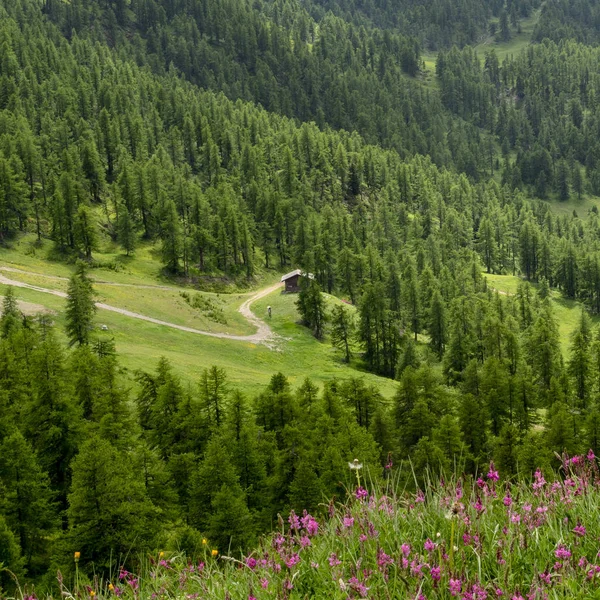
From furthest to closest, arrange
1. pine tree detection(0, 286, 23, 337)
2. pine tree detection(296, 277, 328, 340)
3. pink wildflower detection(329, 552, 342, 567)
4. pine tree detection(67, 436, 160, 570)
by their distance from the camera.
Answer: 1. pine tree detection(296, 277, 328, 340)
2. pine tree detection(0, 286, 23, 337)
3. pine tree detection(67, 436, 160, 570)
4. pink wildflower detection(329, 552, 342, 567)

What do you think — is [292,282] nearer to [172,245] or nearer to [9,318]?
[172,245]

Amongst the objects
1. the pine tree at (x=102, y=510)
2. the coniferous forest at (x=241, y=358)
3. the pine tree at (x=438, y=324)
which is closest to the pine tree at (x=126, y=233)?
the coniferous forest at (x=241, y=358)

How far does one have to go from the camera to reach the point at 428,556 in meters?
5.60

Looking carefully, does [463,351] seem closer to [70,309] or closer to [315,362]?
[315,362]

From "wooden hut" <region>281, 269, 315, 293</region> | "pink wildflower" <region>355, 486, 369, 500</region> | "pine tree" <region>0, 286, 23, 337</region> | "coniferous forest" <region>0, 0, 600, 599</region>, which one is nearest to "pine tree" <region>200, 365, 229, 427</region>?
"coniferous forest" <region>0, 0, 600, 599</region>

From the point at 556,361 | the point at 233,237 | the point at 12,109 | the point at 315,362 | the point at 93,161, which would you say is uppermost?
the point at 12,109

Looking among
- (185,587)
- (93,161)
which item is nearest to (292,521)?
(185,587)

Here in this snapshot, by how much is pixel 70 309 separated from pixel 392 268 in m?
79.1

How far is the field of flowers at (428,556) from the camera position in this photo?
5152mm

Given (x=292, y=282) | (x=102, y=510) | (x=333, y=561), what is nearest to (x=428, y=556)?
(x=333, y=561)

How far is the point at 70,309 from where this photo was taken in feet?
235

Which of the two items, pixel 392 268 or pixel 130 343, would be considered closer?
pixel 130 343

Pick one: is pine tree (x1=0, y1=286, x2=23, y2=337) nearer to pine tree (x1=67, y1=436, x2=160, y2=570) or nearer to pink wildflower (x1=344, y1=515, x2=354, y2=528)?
pine tree (x1=67, y1=436, x2=160, y2=570)

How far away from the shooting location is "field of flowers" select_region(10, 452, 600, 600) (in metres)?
5.15
